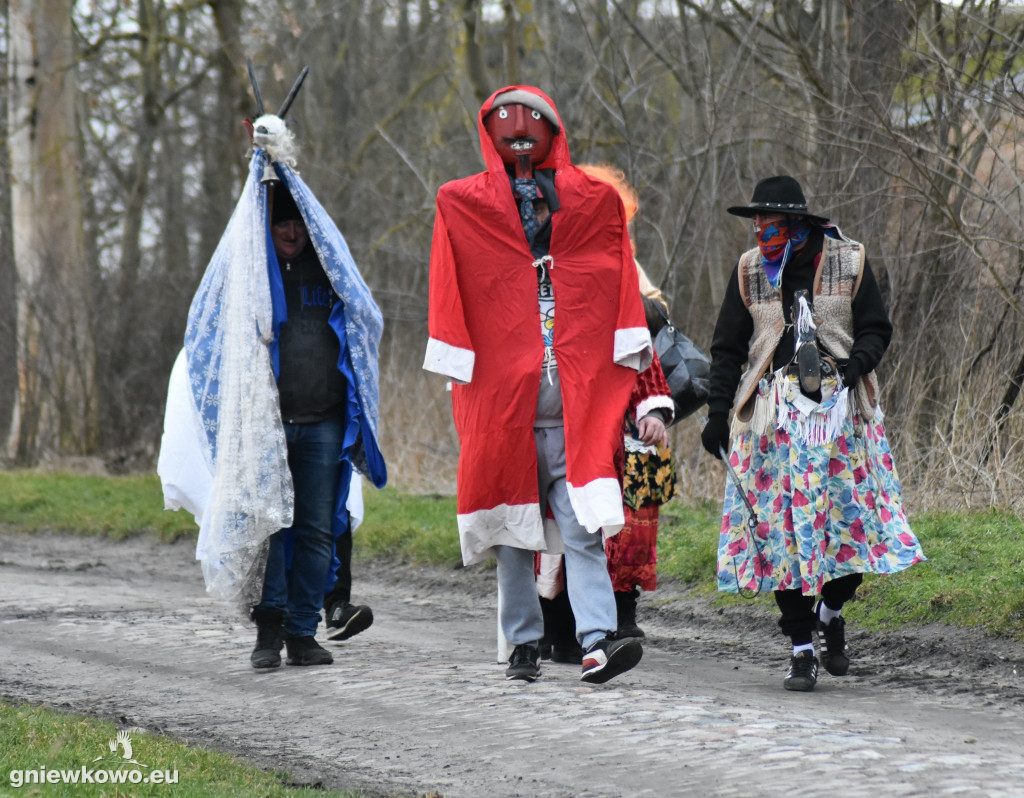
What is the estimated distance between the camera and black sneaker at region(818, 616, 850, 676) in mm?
5797

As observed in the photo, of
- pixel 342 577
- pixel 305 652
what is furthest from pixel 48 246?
pixel 305 652

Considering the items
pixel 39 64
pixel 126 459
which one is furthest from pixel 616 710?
pixel 39 64

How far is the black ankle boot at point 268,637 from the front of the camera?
20.0 ft

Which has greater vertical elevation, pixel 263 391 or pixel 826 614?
pixel 263 391

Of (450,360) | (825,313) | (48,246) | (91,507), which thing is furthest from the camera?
(48,246)

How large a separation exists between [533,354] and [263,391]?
1.34 metres

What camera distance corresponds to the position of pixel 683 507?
33.0 ft

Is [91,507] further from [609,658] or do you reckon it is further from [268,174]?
[609,658]

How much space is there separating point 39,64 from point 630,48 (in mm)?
8120

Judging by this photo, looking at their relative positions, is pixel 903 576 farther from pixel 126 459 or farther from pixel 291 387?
pixel 126 459

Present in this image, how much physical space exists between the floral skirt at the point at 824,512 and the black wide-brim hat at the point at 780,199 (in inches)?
30.5

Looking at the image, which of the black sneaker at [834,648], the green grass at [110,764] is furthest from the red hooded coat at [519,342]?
the green grass at [110,764]

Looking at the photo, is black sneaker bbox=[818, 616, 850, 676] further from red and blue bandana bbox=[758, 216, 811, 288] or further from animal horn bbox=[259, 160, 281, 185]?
animal horn bbox=[259, 160, 281, 185]

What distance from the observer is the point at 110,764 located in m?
4.23
